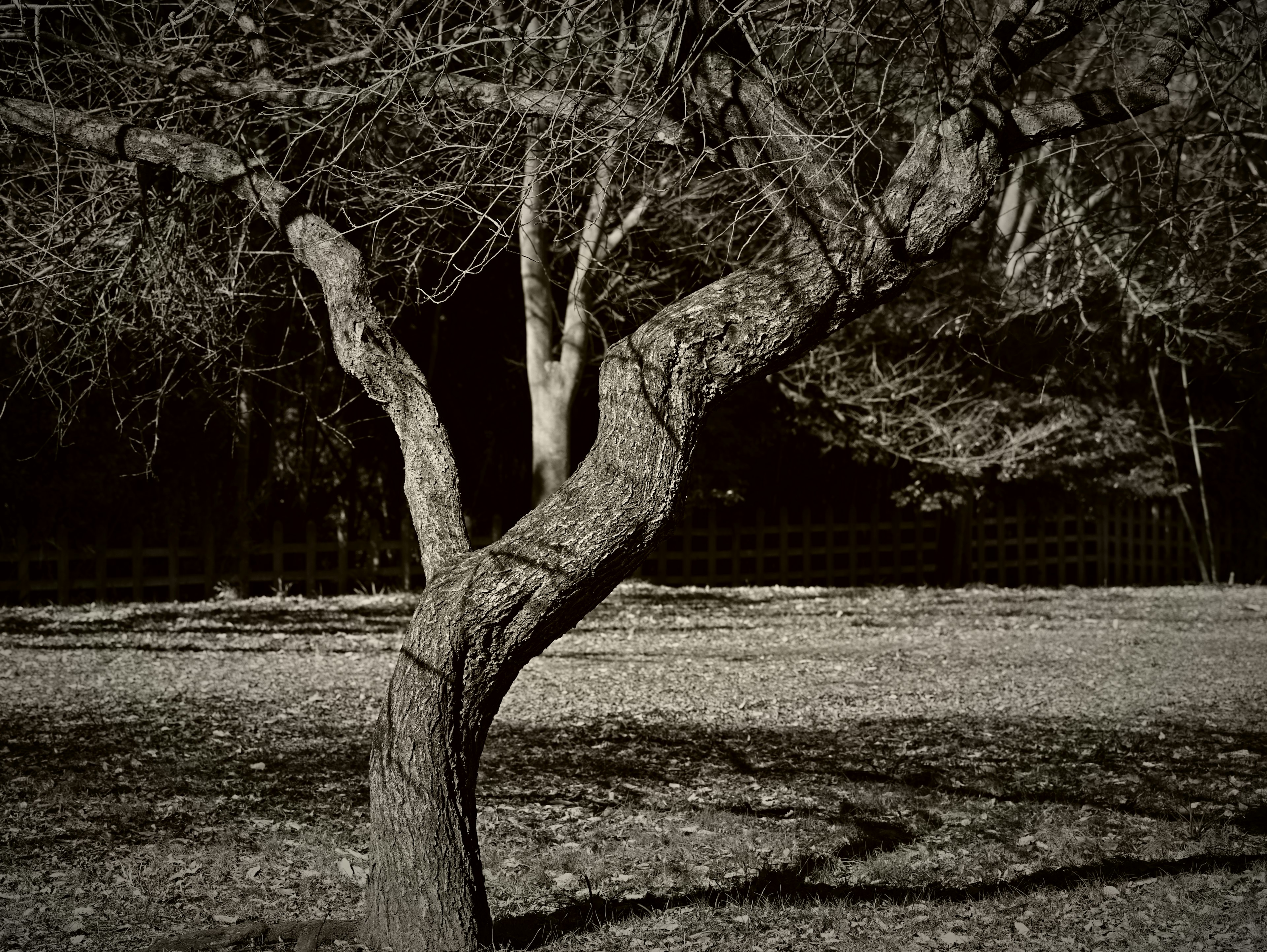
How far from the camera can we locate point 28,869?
5027mm

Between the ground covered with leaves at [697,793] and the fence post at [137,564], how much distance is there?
3.16 metres

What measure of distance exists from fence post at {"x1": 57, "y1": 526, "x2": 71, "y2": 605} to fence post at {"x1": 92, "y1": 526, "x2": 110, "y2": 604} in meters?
0.31

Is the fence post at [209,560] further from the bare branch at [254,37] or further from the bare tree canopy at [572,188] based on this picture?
the bare branch at [254,37]

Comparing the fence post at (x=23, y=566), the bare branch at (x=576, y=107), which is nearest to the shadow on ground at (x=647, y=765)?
the bare branch at (x=576, y=107)

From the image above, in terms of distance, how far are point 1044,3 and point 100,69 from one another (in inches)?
173

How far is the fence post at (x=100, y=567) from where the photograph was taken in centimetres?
1486

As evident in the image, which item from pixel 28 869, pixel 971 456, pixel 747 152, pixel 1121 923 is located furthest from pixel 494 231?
pixel 971 456

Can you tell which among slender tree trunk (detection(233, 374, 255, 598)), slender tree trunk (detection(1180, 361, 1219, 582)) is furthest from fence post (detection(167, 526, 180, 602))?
slender tree trunk (detection(1180, 361, 1219, 582))

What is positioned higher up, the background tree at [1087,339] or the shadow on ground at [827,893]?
the background tree at [1087,339]

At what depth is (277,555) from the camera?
16.4m

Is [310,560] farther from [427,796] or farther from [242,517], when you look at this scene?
[427,796]

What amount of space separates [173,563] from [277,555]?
1.34 metres

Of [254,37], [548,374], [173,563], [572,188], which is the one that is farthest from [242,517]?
[572,188]

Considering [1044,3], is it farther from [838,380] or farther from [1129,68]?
[838,380]
